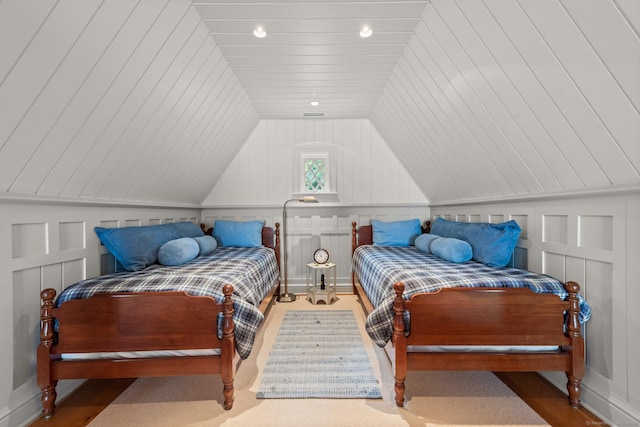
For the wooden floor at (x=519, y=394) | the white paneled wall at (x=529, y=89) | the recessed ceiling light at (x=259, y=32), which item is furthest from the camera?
the recessed ceiling light at (x=259, y=32)

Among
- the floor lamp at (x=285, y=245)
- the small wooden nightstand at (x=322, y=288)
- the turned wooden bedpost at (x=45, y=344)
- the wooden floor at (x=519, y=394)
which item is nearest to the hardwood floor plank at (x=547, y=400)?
the wooden floor at (x=519, y=394)

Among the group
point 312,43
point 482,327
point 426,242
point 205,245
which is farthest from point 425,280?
point 205,245

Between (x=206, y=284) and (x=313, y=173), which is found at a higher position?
(x=313, y=173)

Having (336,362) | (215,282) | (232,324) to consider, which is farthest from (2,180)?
(336,362)

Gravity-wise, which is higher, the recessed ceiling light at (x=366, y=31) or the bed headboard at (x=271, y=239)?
the recessed ceiling light at (x=366, y=31)

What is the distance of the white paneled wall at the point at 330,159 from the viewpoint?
147 inches

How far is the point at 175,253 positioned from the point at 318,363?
1395 millimetres

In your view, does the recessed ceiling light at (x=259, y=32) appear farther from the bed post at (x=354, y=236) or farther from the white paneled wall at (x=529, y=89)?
the bed post at (x=354, y=236)

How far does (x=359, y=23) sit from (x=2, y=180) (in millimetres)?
2117

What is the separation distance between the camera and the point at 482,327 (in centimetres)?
148

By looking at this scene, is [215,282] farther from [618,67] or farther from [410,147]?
[410,147]

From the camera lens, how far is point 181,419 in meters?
1.46

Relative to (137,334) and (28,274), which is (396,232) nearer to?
(137,334)

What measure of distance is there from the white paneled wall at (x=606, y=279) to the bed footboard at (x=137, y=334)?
1.89 meters
